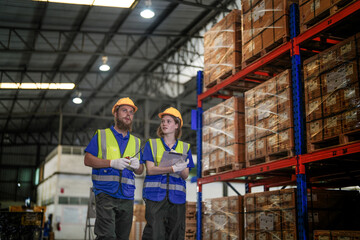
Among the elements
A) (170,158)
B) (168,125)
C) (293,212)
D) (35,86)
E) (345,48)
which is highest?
(35,86)

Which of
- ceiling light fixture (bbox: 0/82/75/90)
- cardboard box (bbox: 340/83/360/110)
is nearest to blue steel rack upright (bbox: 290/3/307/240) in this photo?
cardboard box (bbox: 340/83/360/110)

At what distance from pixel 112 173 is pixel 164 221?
2.99 feet

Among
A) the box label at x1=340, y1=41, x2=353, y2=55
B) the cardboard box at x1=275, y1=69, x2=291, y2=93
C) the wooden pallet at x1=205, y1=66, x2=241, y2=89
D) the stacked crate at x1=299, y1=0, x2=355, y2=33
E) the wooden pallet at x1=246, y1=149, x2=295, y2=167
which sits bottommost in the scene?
the wooden pallet at x1=246, y1=149, x2=295, y2=167

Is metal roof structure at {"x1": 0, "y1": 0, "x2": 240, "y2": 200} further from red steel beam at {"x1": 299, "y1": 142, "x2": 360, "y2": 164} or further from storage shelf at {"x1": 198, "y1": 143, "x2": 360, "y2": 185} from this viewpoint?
red steel beam at {"x1": 299, "y1": 142, "x2": 360, "y2": 164}

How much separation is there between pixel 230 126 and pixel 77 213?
64.5ft

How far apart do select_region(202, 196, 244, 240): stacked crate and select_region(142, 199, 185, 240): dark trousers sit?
7.84 ft

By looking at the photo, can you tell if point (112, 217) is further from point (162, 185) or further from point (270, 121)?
point (270, 121)

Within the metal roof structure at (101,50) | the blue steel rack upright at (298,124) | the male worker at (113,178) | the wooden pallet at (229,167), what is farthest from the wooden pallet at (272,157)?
the metal roof structure at (101,50)

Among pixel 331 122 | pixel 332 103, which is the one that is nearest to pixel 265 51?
pixel 332 103

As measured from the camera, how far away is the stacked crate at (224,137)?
24.1 feet

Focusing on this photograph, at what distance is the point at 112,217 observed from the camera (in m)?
4.55

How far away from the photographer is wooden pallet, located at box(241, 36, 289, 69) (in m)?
6.42

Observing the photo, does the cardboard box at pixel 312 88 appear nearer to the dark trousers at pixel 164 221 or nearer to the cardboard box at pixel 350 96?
the cardboard box at pixel 350 96

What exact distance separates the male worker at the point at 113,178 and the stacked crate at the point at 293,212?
7.89ft
